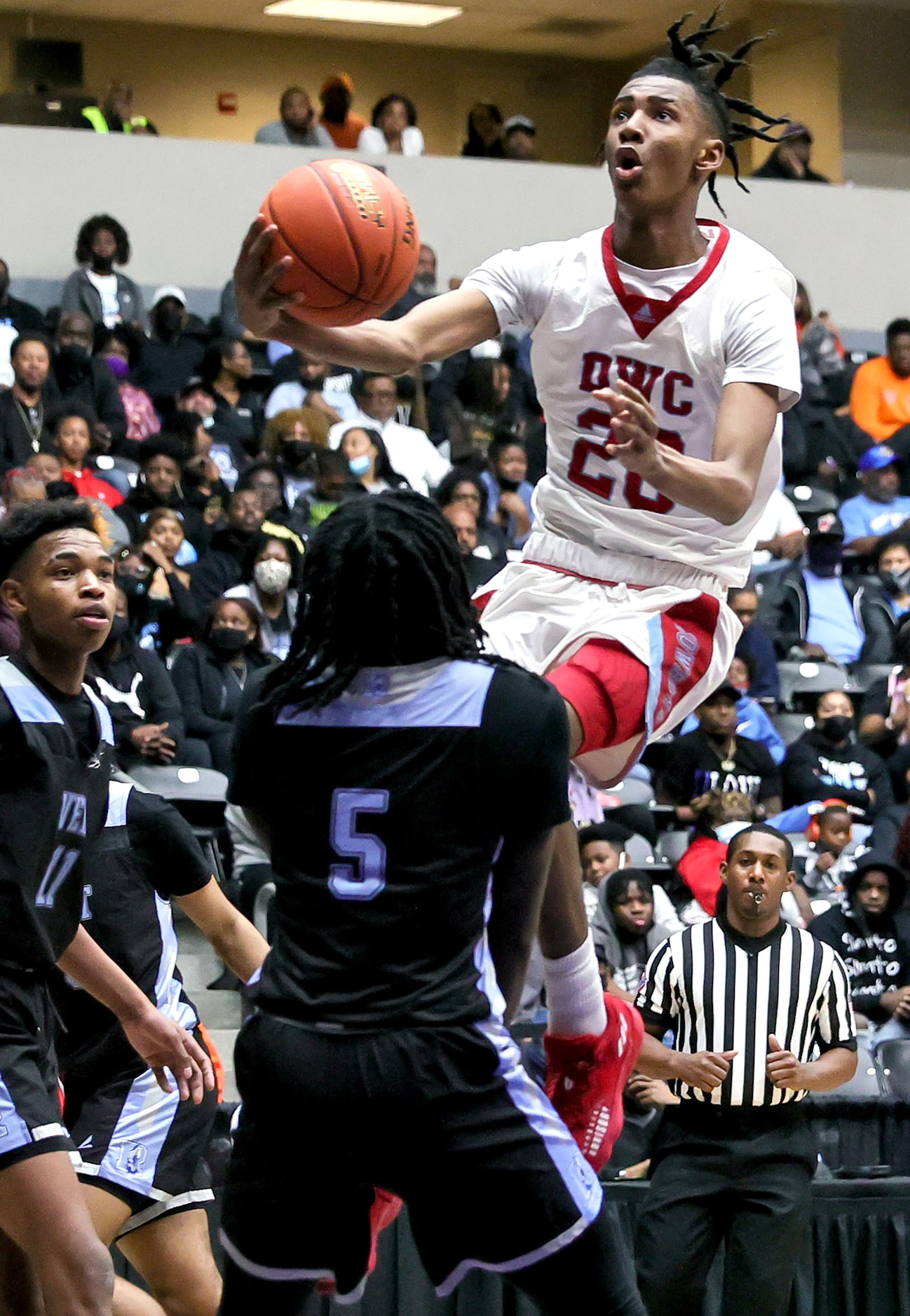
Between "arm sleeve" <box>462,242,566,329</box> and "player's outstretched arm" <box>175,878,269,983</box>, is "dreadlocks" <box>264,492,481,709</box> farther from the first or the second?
"player's outstretched arm" <box>175,878,269,983</box>

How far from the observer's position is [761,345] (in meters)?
4.13

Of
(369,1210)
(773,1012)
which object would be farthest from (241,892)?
(369,1210)

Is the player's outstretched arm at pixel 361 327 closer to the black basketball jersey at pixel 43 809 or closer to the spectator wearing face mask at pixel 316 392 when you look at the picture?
the black basketball jersey at pixel 43 809

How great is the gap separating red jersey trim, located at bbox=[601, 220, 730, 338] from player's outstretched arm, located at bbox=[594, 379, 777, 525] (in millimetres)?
230

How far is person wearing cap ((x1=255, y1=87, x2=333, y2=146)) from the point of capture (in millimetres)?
15266

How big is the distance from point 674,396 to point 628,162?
487 millimetres

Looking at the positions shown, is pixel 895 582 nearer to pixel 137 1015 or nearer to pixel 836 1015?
pixel 836 1015

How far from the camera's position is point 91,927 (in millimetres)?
5176

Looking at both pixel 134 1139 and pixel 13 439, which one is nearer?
pixel 134 1139

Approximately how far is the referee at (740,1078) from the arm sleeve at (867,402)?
8659 millimetres

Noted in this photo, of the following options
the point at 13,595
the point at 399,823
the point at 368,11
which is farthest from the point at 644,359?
the point at 368,11

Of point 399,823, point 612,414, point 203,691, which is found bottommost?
point 203,691

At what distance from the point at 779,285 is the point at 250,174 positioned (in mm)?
11376

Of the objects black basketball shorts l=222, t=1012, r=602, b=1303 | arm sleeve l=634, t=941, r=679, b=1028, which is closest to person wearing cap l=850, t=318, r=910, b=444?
arm sleeve l=634, t=941, r=679, b=1028
